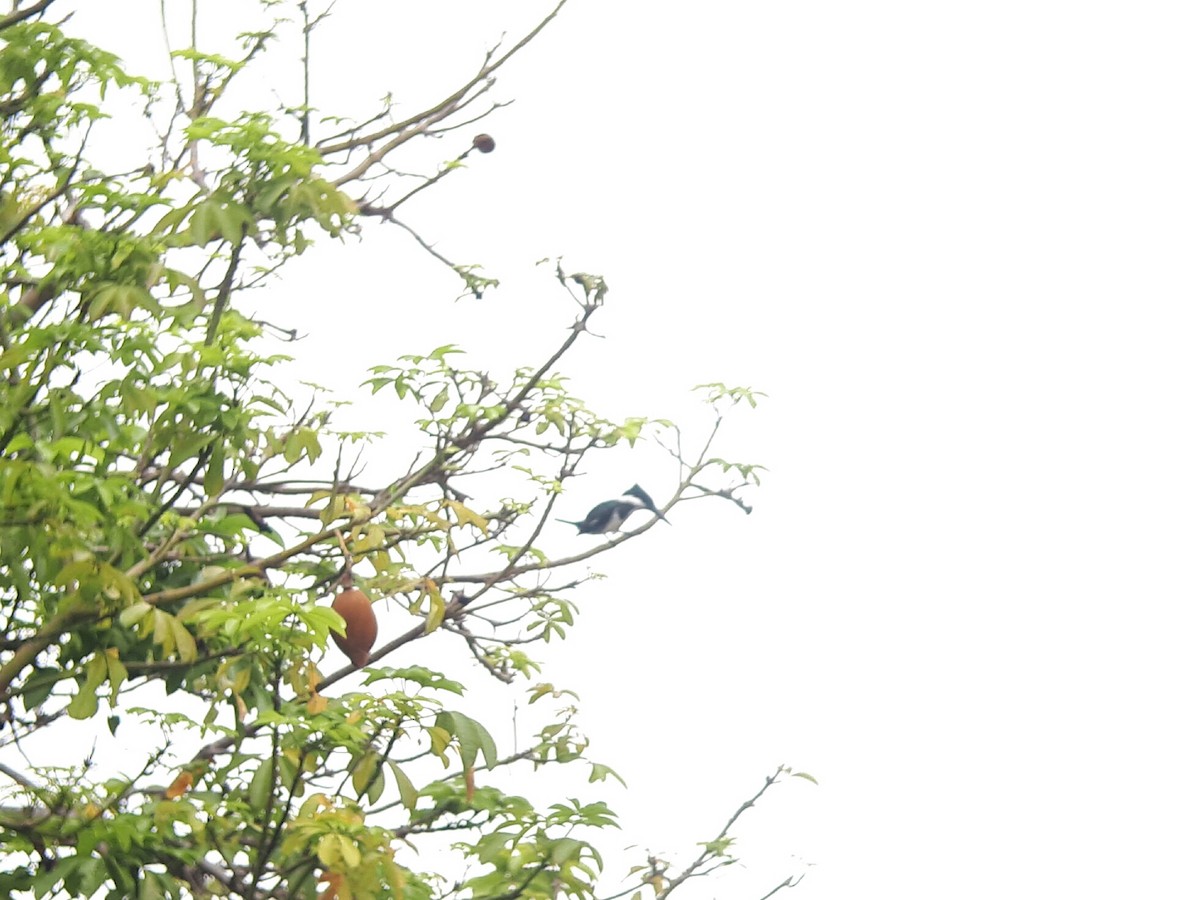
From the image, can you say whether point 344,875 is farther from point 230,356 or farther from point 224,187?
point 224,187

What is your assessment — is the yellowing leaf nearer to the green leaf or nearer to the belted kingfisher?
the green leaf

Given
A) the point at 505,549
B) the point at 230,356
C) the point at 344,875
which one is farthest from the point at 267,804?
the point at 505,549

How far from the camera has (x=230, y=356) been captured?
10.0 ft

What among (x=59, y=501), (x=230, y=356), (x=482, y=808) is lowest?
(x=482, y=808)

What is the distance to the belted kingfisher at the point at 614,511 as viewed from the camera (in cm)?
436

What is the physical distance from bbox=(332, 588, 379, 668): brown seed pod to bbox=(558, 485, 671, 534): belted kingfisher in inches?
43.5

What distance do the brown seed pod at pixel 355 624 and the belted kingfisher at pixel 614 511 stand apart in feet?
3.63

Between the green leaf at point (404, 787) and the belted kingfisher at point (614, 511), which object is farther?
the belted kingfisher at point (614, 511)

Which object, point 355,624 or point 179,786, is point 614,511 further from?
point 179,786

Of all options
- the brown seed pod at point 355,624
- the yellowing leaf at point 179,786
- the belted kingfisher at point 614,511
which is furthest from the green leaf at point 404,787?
the belted kingfisher at point 614,511

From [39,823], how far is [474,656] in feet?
4.20

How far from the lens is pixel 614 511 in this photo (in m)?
4.37

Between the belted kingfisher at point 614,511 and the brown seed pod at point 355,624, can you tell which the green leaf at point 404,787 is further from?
the belted kingfisher at point 614,511

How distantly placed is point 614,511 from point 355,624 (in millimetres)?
1213
